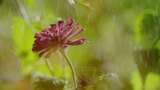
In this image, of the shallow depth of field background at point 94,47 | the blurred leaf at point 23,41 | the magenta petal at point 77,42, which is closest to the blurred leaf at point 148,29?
the shallow depth of field background at point 94,47

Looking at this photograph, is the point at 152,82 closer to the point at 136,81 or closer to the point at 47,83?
the point at 136,81

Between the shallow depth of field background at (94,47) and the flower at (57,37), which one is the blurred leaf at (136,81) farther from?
the flower at (57,37)

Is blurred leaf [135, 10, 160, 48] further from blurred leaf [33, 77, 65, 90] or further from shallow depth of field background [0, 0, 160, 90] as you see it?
blurred leaf [33, 77, 65, 90]

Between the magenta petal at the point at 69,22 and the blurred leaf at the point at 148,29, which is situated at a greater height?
the magenta petal at the point at 69,22

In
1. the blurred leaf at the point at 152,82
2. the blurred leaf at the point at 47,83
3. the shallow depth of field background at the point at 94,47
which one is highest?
the shallow depth of field background at the point at 94,47

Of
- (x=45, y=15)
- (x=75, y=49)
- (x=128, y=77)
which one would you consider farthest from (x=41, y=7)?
(x=128, y=77)

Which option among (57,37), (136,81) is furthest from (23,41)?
(136,81)

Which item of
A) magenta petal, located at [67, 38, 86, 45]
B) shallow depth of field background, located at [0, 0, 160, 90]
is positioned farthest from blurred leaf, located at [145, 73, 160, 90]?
magenta petal, located at [67, 38, 86, 45]
